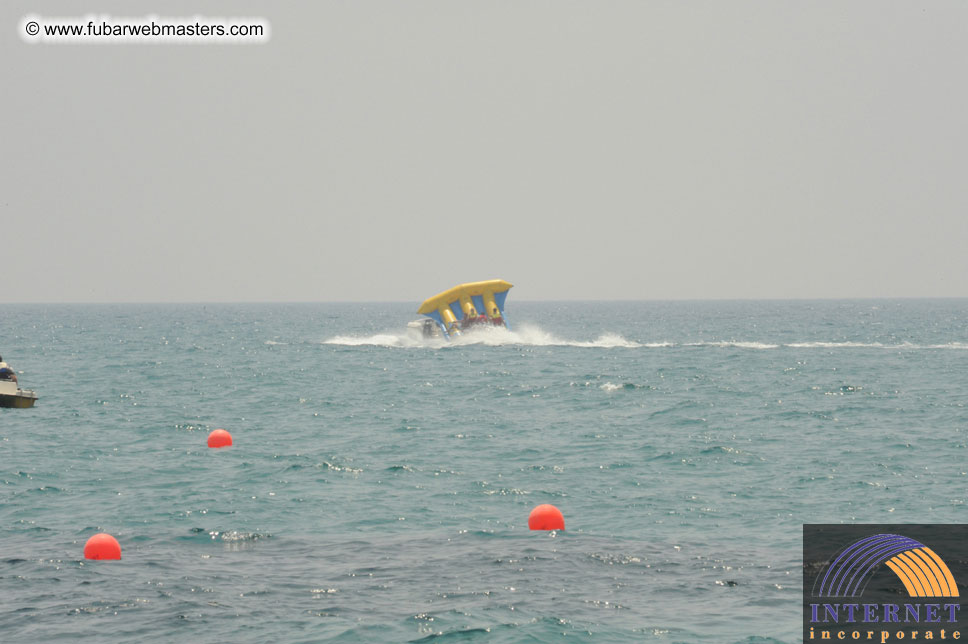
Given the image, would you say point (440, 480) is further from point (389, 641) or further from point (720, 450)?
point (389, 641)

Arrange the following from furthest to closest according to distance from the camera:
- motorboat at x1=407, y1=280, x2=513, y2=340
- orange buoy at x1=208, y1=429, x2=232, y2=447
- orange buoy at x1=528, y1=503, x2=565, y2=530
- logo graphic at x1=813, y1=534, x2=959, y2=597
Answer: motorboat at x1=407, y1=280, x2=513, y2=340
orange buoy at x1=208, y1=429, x2=232, y2=447
orange buoy at x1=528, y1=503, x2=565, y2=530
logo graphic at x1=813, y1=534, x2=959, y2=597

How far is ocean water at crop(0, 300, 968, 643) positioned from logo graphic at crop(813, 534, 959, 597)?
0.70 metres

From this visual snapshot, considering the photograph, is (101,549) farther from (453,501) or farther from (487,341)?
(487,341)

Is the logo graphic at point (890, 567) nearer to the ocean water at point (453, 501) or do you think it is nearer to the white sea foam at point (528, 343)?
the ocean water at point (453, 501)

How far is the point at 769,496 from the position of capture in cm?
2142

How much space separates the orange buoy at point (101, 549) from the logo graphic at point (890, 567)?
1124 centimetres

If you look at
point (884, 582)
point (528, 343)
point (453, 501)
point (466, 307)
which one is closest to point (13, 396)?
point (453, 501)

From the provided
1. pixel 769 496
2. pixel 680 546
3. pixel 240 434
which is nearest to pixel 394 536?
pixel 680 546

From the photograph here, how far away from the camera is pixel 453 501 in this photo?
2136cm

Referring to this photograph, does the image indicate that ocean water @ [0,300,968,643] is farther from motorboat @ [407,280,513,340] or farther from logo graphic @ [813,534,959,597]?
motorboat @ [407,280,513,340]

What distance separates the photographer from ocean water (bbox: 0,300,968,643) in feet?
45.6

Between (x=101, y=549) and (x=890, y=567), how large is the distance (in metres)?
12.8

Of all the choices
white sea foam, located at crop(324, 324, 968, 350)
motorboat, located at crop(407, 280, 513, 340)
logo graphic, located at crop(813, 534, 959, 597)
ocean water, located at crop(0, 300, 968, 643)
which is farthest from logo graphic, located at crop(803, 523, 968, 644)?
white sea foam, located at crop(324, 324, 968, 350)

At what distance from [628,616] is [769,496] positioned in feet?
28.6
